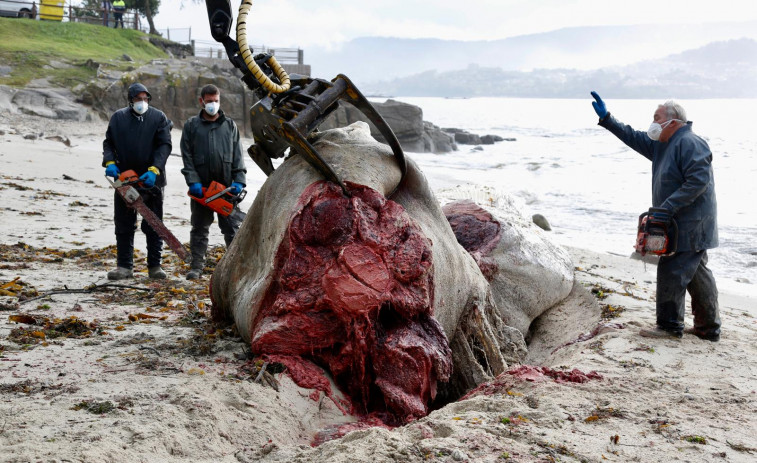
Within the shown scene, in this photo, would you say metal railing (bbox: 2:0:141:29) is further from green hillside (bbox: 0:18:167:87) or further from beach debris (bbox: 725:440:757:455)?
beach debris (bbox: 725:440:757:455)

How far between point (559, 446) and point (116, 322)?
11.1ft

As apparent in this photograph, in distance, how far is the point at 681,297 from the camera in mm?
5547

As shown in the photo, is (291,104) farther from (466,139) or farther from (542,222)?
(466,139)

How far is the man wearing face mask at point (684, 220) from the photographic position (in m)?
5.48

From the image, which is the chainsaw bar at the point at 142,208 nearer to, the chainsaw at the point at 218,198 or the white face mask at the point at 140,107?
the chainsaw at the point at 218,198

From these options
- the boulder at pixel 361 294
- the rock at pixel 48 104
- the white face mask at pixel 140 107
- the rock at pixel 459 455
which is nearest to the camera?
the rock at pixel 459 455

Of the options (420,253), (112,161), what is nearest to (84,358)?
(420,253)

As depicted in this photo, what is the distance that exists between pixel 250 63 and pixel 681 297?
149 inches

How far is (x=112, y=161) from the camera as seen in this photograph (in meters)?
6.85

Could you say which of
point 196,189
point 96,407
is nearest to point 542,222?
point 196,189

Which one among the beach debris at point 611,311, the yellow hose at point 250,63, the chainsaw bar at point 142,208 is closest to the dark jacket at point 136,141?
the chainsaw bar at point 142,208

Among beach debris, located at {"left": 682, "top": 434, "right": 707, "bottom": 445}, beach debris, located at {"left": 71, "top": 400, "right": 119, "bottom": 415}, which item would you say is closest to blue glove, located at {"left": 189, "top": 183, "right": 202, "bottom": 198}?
beach debris, located at {"left": 71, "top": 400, "right": 119, "bottom": 415}

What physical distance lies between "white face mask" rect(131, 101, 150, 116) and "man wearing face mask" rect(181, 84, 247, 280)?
0.43 meters

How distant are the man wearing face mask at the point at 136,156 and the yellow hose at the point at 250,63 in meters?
2.63
